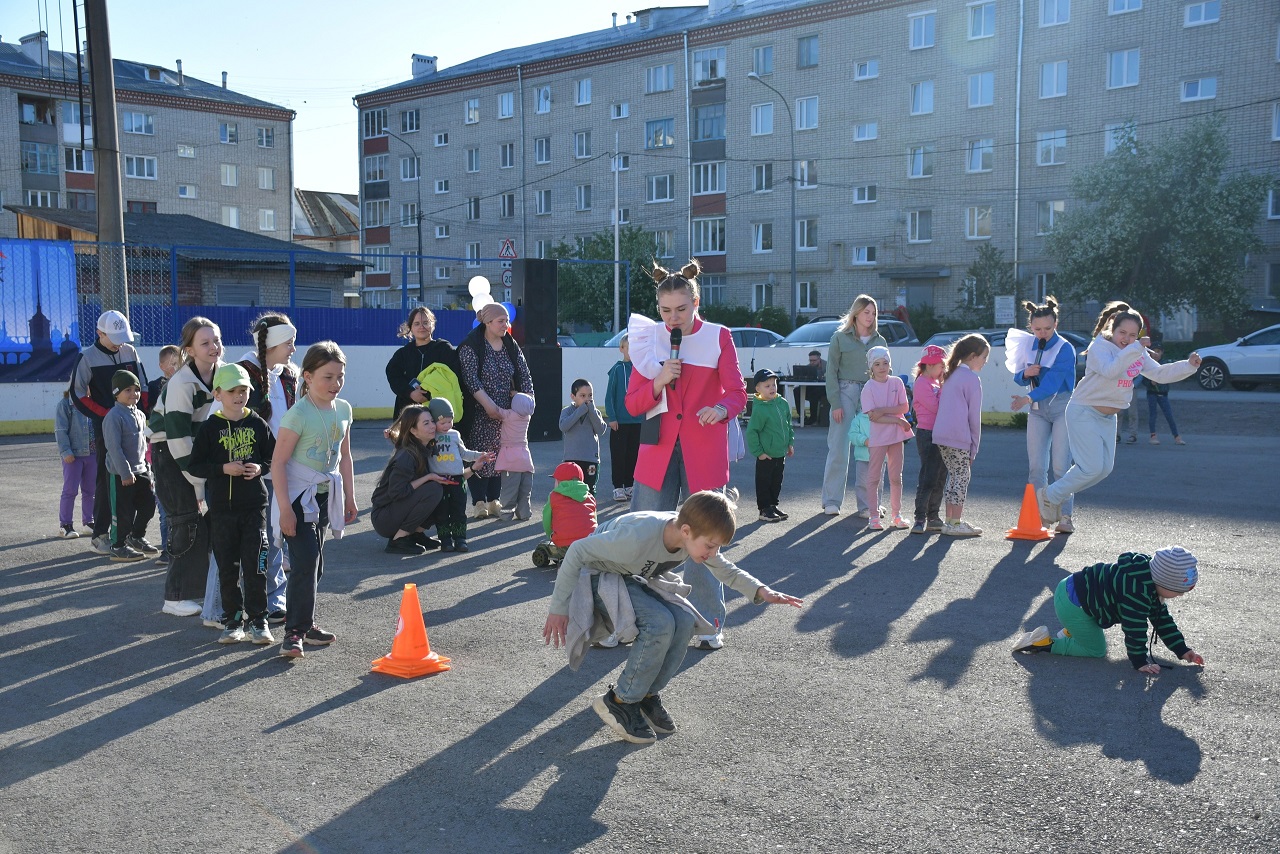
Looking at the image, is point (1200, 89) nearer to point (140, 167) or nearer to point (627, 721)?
point (627, 721)

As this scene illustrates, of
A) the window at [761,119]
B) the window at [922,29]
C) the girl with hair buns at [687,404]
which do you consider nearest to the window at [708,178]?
the window at [761,119]

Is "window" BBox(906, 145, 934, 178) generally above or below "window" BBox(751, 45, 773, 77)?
below

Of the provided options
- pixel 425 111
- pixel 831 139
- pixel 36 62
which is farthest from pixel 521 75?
pixel 36 62

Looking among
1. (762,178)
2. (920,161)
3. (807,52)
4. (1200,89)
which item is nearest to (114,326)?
(1200,89)

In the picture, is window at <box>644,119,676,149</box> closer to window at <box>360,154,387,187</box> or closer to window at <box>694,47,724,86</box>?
window at <box>694,47,724,86</box>

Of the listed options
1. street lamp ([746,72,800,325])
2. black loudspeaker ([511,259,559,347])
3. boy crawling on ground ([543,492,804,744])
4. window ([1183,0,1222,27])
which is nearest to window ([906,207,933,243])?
street lamp ([746,72,800,325])

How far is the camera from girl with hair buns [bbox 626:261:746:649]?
19.1 ft

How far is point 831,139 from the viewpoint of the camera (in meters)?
52.7

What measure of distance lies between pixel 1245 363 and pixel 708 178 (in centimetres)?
3305

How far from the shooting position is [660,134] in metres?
58.7

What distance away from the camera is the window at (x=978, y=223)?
160ft

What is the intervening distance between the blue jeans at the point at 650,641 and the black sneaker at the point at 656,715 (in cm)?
6

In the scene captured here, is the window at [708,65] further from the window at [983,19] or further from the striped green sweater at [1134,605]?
the striped green sweater at [1134,605]

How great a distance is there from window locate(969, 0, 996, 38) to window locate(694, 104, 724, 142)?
42.6 ft
